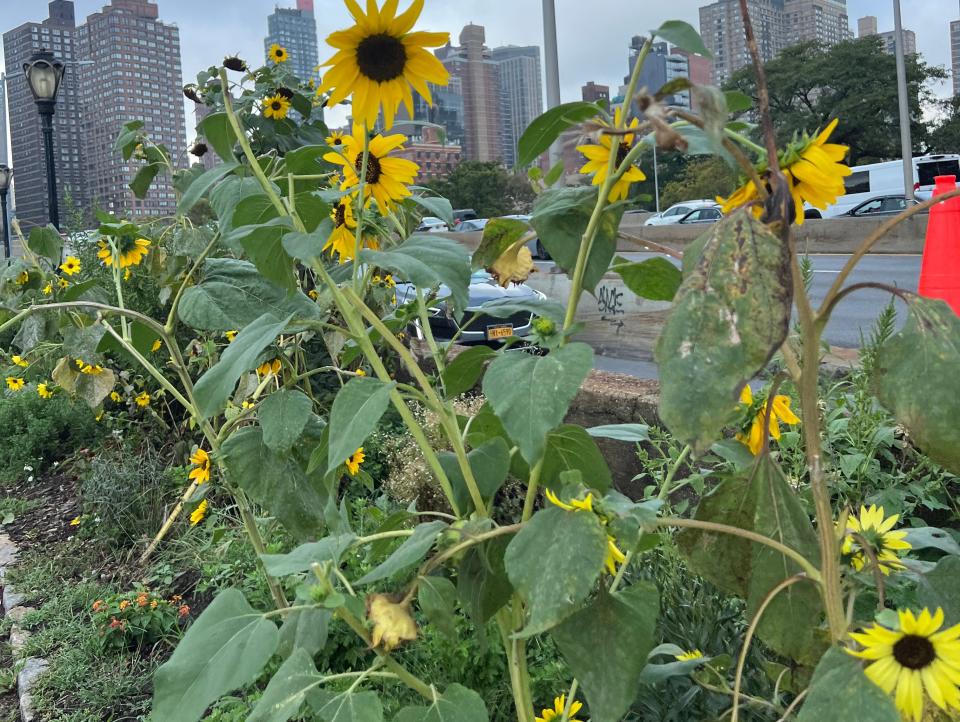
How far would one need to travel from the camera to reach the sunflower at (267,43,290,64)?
14.9ft

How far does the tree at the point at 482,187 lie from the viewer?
51.8 meters

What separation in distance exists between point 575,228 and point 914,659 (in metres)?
0.58

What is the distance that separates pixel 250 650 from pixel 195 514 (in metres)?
2.02

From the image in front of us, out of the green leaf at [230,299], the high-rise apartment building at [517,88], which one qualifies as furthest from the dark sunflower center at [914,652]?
the high-rise apartment building at [517,88]

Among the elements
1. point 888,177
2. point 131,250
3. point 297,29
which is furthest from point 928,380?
point 888,177

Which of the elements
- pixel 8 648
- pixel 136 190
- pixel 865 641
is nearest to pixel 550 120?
pixel 865 641

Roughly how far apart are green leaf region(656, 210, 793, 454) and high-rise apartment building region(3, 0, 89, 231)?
8.30m

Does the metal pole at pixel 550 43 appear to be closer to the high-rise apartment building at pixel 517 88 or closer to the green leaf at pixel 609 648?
the green leaf at pixel 609 648

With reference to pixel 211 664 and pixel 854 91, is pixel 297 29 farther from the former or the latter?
pixel 854 91

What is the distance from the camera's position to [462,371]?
1306 millimetres

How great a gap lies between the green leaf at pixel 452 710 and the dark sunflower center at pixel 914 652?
47 cm

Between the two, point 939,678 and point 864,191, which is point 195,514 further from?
point 864,191

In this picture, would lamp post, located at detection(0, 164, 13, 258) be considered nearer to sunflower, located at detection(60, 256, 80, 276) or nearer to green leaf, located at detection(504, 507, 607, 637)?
sunflower, located at detection(60, 256, 80, 276)

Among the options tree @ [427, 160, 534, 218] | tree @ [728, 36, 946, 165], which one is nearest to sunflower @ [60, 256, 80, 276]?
tree @ [728, 36, 946, 165]
